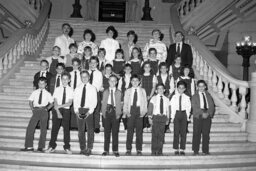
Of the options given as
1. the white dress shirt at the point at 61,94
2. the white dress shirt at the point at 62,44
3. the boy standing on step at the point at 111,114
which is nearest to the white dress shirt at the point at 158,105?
the boy standing on step at the point at 111,114

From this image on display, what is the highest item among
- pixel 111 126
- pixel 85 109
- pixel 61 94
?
pixel 61 94

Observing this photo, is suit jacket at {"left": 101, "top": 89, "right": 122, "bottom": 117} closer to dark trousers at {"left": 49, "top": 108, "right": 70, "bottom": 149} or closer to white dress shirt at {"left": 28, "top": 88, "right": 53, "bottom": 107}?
dark trousers at {"left": 49, "top": 108, "right": 70, "bottom": 149}

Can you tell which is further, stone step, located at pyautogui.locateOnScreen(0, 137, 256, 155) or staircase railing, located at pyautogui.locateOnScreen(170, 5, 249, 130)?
staircase railing, located at pyautogui.locateOnScreen(170, 5, 249, 130)

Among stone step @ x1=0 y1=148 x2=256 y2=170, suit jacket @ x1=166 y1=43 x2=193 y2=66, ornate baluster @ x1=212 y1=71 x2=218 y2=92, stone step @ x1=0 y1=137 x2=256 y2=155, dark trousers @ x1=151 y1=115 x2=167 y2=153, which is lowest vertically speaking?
stone step @ x1=0 y1=148 x2=256 y2=170

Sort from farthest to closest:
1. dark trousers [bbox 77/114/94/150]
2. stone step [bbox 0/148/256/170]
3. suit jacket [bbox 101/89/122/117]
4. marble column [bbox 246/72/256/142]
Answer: marble column [bbox 246/72/256/142]
suit jacket [bbox 101/89/122/117]
dark trousers [bbox 77/114/94/150]
stone step [bbox 0/148/256/170]

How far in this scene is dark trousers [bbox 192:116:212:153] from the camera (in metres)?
6.15

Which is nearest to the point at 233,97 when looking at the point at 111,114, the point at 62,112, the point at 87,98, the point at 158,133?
the point at 158,133

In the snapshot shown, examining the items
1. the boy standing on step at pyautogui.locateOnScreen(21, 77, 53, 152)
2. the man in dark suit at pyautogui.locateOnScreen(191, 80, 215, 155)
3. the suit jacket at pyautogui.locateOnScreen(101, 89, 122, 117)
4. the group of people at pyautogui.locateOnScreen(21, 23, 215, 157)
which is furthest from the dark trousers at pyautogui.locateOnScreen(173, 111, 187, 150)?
the boy standing on step at pyautogui.locateOnScreen(21, 77, 53, 152)

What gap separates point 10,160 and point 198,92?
12.5ft

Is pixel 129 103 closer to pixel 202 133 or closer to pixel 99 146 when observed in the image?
pixel 99 146

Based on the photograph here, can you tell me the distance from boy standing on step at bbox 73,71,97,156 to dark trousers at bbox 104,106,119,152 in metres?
0.26

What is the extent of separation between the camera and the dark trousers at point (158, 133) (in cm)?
600

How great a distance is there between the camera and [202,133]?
620cm

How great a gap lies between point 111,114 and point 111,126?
24 cm
